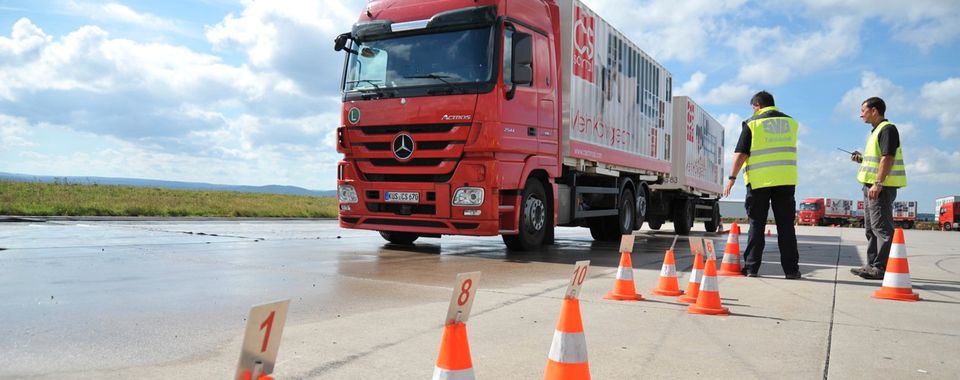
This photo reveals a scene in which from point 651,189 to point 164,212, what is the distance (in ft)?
43.3

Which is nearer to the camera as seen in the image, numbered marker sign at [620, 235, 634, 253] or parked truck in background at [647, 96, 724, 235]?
numbered marker sign at [620, 235, 634, 253]

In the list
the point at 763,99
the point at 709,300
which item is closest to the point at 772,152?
the point at 763,99

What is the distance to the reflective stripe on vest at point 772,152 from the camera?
7.08 meters

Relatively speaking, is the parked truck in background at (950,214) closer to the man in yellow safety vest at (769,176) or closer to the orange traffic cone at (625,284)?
the man in yellow safety vest at (769,176)

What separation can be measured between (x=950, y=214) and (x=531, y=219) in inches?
2090

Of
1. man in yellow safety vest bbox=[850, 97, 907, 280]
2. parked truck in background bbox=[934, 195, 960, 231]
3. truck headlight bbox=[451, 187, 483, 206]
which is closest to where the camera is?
man in yellow safety vest bbox=[850, 97, 907, 280]

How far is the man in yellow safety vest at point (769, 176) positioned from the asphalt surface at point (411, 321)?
335mm

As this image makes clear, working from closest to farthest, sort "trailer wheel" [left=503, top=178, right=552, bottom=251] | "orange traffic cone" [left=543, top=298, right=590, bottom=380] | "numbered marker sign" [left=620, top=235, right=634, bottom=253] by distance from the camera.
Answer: "orange traffic cone" [left=543, top=298, right=590, bottom=380], "numbered marker sign" [left=620, top=235, right=634, bottom=253], "trailer wheel" [left=503, top=178, right=552, bottom=251]

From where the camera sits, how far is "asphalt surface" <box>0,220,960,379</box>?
329 centimetres

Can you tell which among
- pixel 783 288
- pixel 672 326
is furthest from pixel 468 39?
pixel 672 326

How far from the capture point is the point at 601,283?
21.2 feet

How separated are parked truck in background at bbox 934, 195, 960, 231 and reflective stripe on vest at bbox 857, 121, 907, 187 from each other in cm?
5234

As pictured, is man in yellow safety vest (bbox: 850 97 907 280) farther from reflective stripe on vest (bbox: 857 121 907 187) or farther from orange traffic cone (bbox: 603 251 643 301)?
orange traffic cone (bbox: 603 251 643 301)

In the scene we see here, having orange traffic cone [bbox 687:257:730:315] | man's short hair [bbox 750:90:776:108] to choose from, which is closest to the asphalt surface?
orange traffic cone [bbox 687:257:730:315]
